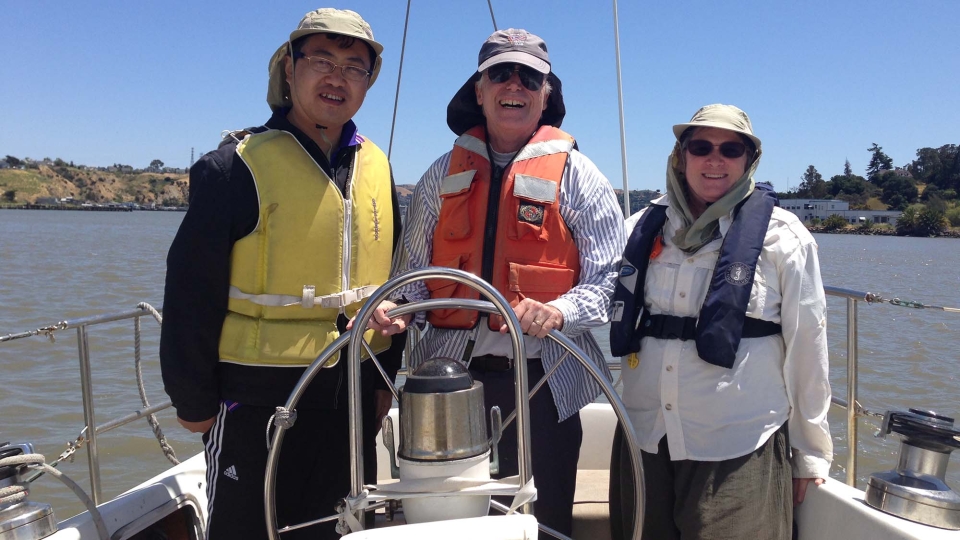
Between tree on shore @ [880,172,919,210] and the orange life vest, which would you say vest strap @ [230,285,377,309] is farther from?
tree on shore @ [880,172,919,210]

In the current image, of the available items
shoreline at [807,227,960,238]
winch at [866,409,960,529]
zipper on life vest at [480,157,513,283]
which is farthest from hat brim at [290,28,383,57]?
shoreline at [807,227,960,238]

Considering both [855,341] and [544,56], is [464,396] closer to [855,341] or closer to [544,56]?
[544,56]

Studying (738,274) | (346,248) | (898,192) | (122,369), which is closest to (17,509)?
(346,248)

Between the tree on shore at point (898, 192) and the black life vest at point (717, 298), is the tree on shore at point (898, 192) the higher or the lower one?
the higher one

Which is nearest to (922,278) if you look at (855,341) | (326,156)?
(855,341)

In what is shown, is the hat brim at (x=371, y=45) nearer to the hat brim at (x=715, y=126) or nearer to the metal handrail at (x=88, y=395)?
the hat brim at (x=715, y=126)

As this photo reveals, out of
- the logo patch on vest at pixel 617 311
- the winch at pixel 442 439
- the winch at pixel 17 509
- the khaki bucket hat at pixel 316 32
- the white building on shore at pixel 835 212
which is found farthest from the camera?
the white building on shore at pixel 835 212

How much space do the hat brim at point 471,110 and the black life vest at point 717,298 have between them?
A: 0.44 meters

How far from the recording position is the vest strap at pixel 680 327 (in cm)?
194

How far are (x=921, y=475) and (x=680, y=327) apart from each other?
2.38 ft

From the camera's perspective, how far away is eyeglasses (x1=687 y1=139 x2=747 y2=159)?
2002 mm

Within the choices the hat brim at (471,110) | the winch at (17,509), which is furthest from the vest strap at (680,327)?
the winch at (17,509)

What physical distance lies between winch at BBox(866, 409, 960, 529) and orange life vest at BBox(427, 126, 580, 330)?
95 centimetres

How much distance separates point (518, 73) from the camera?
Result: 6.63 feet
